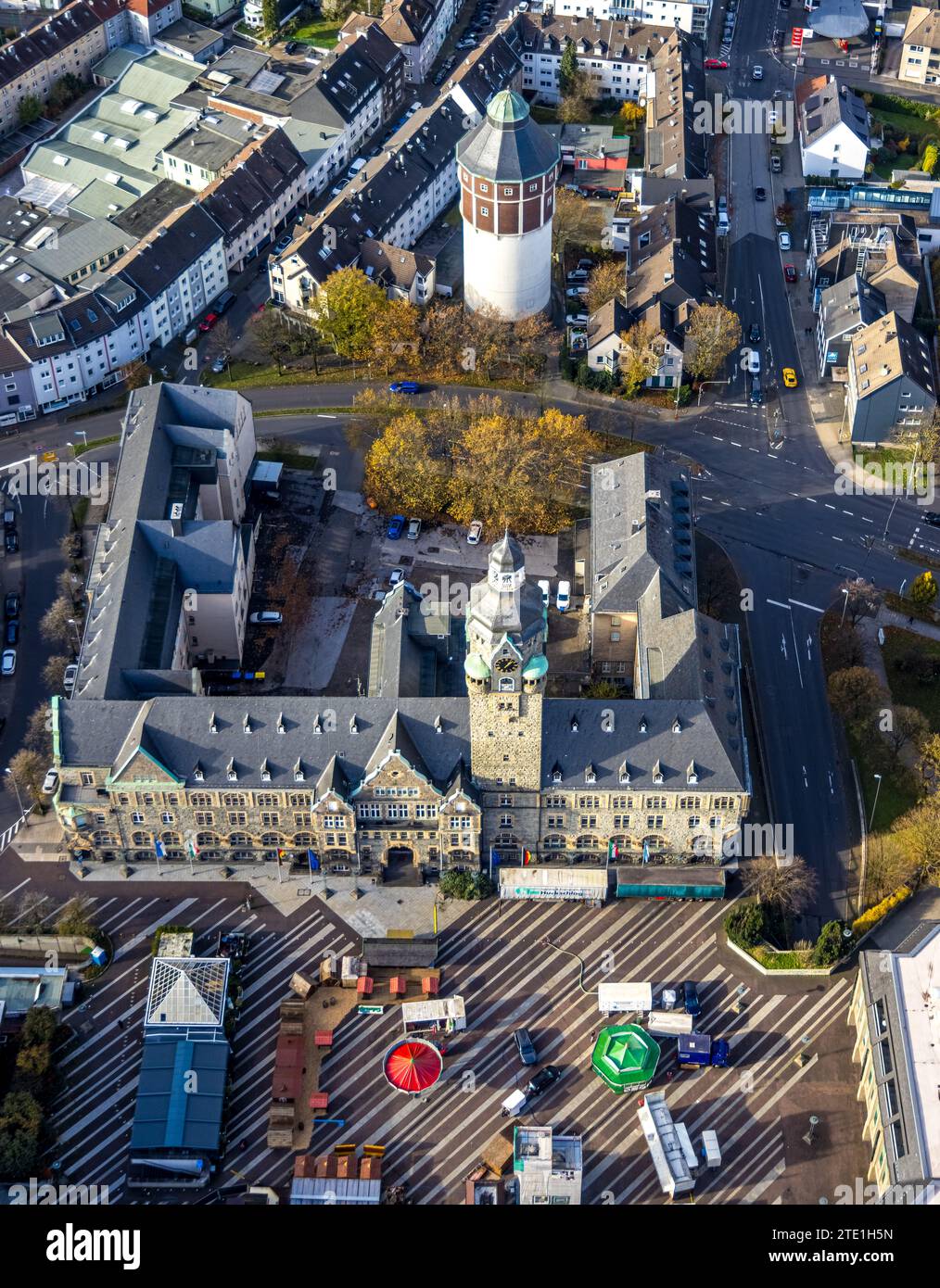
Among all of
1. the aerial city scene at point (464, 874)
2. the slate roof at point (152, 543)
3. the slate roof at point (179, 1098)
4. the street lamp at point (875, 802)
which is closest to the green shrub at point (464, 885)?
the aerial city scene at point (464, 874)

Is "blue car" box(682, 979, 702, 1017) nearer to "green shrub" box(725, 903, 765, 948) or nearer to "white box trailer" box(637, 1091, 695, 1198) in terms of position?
"green shrub" box(725, 903, 765, 948)

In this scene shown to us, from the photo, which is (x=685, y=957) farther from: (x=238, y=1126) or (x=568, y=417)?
(x=568, y=417)

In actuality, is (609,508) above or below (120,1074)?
above

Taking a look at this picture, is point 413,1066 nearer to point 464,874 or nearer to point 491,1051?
point 491,1051

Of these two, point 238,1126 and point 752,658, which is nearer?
point 238,1126

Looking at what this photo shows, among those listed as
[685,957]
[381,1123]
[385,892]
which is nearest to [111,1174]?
[381,1123]

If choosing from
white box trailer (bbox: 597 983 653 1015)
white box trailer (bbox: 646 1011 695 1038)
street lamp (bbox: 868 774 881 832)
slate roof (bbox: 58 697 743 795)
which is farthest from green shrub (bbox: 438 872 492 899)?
street lamp (bbox: 868 774 881 832)

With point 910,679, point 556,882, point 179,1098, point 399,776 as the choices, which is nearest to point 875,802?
point 910,679

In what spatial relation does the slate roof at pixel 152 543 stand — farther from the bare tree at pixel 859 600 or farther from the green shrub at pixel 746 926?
the bare tree at pixel 859 600
